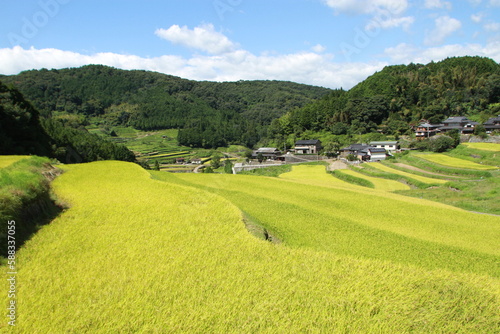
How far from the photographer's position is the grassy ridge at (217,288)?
429cm

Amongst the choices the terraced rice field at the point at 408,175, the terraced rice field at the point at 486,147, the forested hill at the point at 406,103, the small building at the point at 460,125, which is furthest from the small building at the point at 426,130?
the terraced rice field at the point at 408,175

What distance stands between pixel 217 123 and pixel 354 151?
9686 cm

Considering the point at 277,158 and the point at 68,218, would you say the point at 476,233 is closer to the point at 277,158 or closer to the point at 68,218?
the point at 68,218

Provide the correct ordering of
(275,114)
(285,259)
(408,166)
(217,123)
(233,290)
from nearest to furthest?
(233,290)
(285,259)
(408,166)
(217,123)
(275,114)

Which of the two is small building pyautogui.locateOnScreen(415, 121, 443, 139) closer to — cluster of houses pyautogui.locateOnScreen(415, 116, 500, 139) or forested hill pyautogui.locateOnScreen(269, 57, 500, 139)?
cluster of houses pyautogui.locateOnScreen(415, 116, 500, 139)

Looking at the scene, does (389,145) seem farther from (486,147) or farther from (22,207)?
(22,207)

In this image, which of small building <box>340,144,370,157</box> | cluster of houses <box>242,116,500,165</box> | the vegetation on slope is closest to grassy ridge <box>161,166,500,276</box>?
the vegetation on slope

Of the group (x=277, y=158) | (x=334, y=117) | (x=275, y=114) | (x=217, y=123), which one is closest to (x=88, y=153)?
(x=277, y=158)

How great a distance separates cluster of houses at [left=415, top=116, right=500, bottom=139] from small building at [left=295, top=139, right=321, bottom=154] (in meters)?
23.1

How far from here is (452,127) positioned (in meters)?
63.2

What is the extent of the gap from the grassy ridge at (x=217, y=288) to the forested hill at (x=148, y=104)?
114120mm

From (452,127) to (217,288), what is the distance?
7513cm

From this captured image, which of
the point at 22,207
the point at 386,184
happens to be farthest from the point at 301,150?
the point at 22,207

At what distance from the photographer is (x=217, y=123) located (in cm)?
14812
